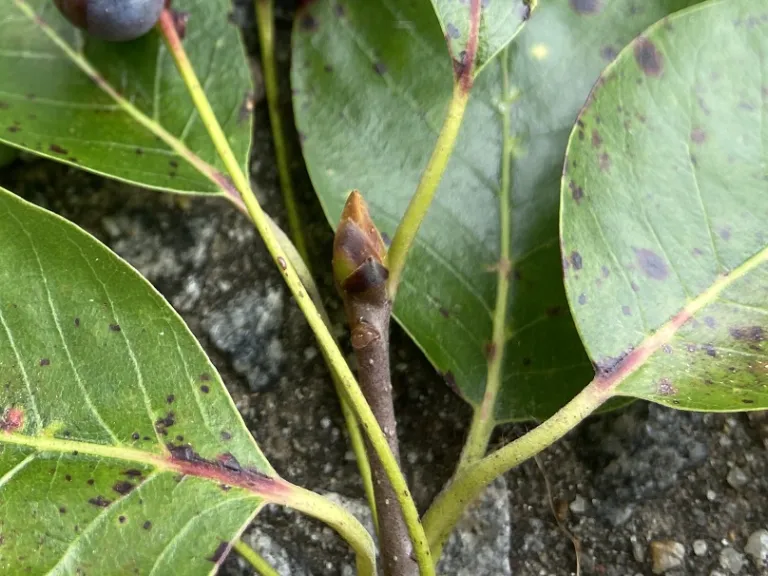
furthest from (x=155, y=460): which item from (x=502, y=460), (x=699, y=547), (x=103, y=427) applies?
(x=699, y=547)

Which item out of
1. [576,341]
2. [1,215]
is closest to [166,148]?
[1,215]

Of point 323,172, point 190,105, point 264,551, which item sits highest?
point 190,105

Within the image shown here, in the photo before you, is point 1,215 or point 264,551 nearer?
point 1,215

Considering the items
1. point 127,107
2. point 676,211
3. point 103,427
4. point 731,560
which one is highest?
point 127,107

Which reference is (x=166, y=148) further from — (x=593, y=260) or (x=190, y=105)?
(x=593, y=260)

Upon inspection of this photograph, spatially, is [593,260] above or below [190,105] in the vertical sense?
below

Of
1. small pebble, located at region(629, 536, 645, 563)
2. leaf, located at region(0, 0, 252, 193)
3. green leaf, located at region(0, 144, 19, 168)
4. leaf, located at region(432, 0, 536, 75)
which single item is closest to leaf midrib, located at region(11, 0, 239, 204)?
leaf, located at region(0, 0, 252, 193)

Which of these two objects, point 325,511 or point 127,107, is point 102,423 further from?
point 127,107
